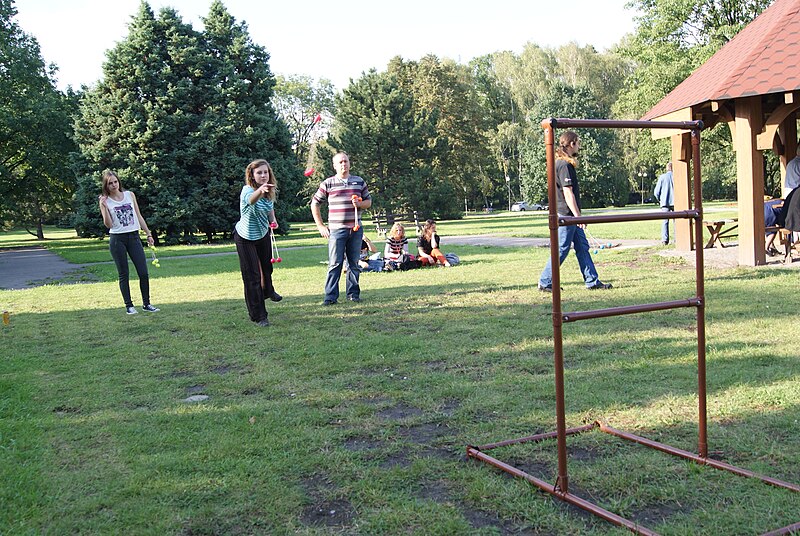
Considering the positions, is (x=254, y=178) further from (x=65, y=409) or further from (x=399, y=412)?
(x=399, y=412)

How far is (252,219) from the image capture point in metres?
8.48

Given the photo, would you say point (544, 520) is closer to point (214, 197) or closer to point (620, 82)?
point (214, 197)

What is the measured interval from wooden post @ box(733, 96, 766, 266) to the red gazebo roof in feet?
1.50

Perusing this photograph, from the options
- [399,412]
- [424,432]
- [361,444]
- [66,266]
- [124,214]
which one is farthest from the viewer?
[66,266]

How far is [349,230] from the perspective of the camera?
9609 millimetres

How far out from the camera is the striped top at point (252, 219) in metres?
8.46

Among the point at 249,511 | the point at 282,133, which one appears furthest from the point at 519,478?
the point at 282,133

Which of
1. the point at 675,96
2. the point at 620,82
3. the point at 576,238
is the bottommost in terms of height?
the point at 576,238

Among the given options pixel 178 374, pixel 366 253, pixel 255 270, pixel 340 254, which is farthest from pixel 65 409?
pixel 366 253

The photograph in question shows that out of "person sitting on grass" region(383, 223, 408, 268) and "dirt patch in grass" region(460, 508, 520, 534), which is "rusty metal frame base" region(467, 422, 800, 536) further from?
"person sitting on grass" region(383, 223, 408, 268)

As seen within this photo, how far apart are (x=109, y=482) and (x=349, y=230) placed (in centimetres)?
628

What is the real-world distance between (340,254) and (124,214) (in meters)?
3.05

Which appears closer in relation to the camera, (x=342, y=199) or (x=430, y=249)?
(x=342, y=199)

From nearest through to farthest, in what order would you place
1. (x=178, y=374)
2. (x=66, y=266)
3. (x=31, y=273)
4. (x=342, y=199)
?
1. (x=178, y=374)
2. (x=342, y=199)
3. (x=31, y=273)
4. (x=66, y=266)
